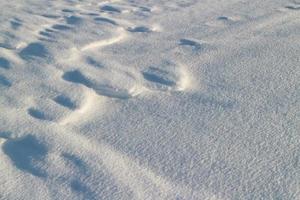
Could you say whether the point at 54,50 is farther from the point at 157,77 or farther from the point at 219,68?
the point at 219,68

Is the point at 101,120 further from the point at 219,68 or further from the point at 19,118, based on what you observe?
the point at 219,68

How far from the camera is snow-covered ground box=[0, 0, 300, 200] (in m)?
1.40

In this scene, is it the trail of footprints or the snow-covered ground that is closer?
the snow-covered ground

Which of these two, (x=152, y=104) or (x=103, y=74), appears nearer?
(x=152, y=104)

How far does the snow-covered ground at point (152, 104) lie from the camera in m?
1.40

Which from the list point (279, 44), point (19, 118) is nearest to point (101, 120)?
point (19, 118)

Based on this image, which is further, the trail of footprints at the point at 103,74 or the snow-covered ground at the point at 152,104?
the trail of footprints at the point at 103,74

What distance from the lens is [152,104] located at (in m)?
1.81

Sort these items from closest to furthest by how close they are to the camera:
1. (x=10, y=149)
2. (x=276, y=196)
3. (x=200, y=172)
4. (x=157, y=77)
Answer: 1. (x=276, y=196)
2. (x=200, y=172)
3. (x=10, y=149)
4. (x=157, y=77)

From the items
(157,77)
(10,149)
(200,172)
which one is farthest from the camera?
(157,77)

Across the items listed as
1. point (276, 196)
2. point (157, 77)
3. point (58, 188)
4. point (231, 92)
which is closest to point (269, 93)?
point (231, 92)

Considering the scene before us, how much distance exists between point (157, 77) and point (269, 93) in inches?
17.7

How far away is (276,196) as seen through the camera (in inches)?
51.8

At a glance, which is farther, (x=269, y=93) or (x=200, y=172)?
(x=269, y=93)
